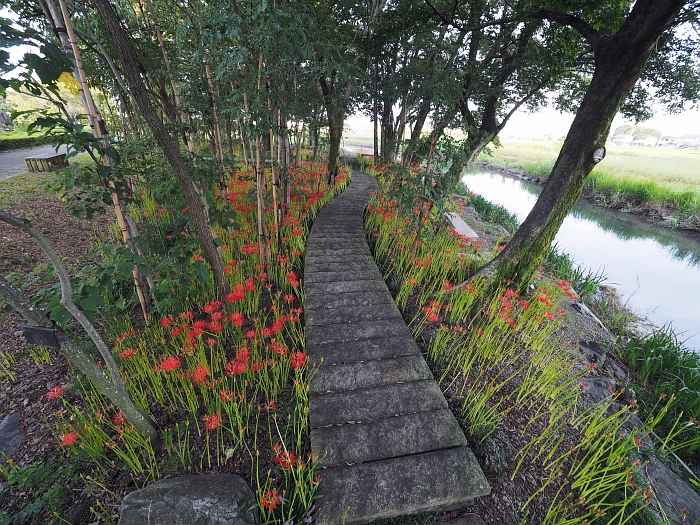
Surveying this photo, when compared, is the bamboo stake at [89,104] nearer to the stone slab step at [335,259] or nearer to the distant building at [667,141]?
the stone slab step at [335,259]

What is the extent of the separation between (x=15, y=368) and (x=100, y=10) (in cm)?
260

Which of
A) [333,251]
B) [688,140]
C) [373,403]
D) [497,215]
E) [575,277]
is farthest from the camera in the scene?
[688,140]

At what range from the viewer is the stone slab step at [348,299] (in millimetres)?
2871

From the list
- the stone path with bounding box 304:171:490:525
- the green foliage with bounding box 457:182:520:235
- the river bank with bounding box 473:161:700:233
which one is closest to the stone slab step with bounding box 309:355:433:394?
the stone path with bounding box 304:171:490:525

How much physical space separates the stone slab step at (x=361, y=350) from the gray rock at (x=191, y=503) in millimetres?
933

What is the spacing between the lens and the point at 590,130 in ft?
8.52

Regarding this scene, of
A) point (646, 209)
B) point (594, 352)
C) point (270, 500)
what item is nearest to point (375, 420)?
point (270, 500)

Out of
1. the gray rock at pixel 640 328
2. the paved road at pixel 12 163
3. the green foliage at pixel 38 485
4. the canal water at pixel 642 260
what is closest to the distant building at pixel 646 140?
the canal water at pixel 642 260

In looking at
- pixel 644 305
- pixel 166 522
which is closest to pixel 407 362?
pixel 166 522

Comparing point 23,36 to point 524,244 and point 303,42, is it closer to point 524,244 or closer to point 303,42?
point 303,42

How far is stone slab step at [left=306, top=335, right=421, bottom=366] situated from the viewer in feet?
7.52

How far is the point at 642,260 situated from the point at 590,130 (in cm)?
765

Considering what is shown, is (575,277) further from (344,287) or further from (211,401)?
(211,401)

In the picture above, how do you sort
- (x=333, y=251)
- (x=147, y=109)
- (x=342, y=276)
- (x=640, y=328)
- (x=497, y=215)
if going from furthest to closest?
1. (x=497, y=215)
2. (x=640, y=328)
3. (x=333, y=251)
4. (x=342, y=276)
5. (x=147, y=109)
